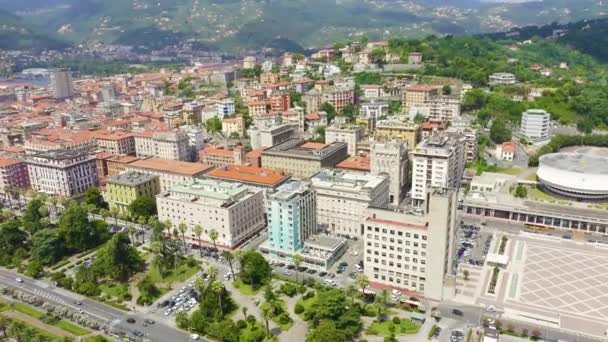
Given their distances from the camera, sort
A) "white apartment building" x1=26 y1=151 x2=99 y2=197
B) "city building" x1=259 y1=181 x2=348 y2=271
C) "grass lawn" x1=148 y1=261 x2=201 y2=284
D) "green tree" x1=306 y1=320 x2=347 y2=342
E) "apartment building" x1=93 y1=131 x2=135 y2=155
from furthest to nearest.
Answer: "apartment building" x1=93 y1=131 x2=135 y2=155, "white apartment building" x1=26 y1=151 x2=99 y2=197, "city building" x1=259 y1=181 x2=348 y2=271, "grass lawn" x1=148 y1=261 x2=201 y2=284, "green tree" x1=306 y1=320 x2=347 y2=342

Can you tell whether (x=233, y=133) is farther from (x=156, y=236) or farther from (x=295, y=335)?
(x=295, y=335)

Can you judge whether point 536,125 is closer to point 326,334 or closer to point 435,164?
point 435,164

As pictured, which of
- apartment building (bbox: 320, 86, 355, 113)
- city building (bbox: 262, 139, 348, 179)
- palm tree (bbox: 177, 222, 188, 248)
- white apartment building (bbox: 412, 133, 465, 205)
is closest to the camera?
palm tree (bbox: 177, 222, 188, 248)

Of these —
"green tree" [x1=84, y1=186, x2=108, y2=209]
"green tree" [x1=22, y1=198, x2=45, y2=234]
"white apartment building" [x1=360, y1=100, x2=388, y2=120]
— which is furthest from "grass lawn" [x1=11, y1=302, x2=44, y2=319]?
"white apartment building" [x1=360, y1=100, x2=388, y2=120]

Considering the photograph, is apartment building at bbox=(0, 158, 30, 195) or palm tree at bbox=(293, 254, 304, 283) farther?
apartment building at bbox=(0, 158, 30, 195)

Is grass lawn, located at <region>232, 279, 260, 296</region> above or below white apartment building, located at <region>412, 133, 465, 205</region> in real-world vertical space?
below

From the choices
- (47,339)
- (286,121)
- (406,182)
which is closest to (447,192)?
(406,182)

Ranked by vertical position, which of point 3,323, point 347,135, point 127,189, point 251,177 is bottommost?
point 3,323

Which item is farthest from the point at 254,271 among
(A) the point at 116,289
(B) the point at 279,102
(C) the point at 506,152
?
(B) the point at 279,102

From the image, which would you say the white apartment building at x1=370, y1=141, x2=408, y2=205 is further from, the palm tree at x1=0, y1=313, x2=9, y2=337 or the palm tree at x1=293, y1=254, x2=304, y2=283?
the palm tree at x1=0, y1=313, x2=9, y2=337
